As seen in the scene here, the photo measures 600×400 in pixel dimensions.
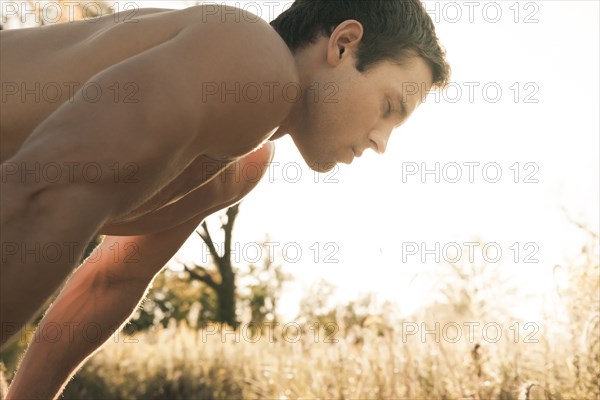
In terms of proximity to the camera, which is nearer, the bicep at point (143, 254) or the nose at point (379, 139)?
the nose at point (379, 139)

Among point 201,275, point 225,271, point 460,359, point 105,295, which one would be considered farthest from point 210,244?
point 105,295

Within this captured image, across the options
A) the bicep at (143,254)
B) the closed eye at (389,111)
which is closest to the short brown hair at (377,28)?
the closed eye at (389,111)

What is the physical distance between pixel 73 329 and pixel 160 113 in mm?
1144

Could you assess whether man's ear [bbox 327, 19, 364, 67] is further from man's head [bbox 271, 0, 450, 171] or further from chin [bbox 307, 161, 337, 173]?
chin [bbox 307, 161, 337, 173]

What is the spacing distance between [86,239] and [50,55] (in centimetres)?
51

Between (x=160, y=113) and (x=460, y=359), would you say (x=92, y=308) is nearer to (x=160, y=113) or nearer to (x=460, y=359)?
(x=160, y=113)

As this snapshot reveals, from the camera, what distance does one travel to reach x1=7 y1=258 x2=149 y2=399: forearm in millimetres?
2158

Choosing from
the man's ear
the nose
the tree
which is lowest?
the nose

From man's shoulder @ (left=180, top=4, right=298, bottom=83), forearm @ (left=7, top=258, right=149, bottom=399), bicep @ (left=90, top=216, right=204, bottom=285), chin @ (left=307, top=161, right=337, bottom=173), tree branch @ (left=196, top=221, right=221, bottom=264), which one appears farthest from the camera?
tree branch @ (left=196, top=221, right=221, bottom=264)

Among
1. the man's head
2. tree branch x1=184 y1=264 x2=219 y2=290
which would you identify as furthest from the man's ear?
tree branch x1=184 y1=264 x2=219 y2=290

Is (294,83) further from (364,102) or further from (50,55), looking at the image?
(50,55)

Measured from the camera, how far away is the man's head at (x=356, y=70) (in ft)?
5.64

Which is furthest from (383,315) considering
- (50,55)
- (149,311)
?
(149,311)

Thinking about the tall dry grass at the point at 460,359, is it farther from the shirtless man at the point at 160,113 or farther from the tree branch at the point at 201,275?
the tree branch at the point at 201,275
